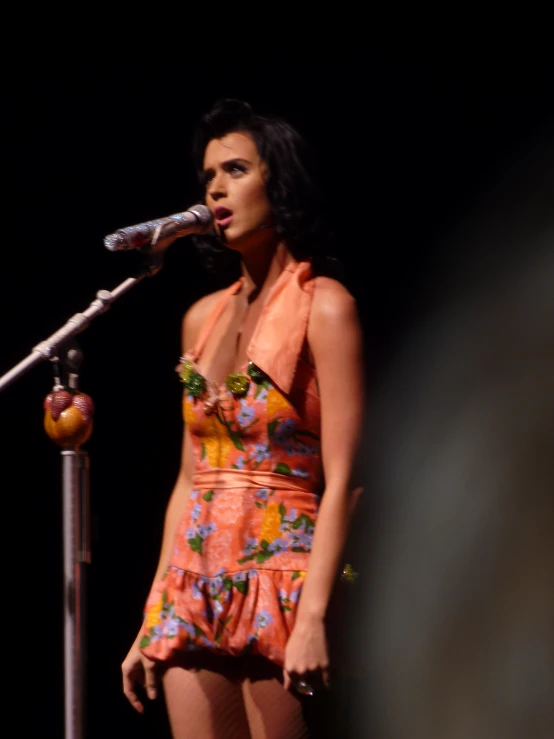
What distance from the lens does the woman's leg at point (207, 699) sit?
203 centimetres

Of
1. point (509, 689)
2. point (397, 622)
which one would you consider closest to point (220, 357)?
point (397, 622)

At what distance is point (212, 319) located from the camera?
226 cm

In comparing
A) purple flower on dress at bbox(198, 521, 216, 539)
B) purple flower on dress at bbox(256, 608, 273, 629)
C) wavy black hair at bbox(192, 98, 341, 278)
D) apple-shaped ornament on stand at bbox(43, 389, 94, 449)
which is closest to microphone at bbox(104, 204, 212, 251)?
wavy black hair at bbox(192, 98, 341, 278)

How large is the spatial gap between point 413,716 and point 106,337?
1067 millimetres

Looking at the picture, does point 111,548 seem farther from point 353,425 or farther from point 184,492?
point 353,425

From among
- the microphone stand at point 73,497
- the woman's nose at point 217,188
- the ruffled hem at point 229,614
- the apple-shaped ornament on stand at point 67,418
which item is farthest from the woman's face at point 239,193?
the ruffled hem at point 229,614

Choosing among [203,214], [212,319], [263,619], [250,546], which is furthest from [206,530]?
[203,214]

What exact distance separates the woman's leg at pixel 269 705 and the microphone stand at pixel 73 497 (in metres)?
0.28

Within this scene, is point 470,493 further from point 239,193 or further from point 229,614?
point 239,193

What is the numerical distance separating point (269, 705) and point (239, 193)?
890 millimetres

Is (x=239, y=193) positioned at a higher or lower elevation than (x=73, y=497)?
higher

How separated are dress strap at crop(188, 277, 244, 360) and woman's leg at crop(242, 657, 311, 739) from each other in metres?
0.57

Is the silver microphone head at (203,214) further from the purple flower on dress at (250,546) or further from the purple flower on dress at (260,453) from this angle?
the purple flower on dress at (250,546)

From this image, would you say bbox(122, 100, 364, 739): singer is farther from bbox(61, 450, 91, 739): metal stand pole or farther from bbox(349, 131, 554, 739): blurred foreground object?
bbox(349, 131, 554, 739): blurred foreground object
